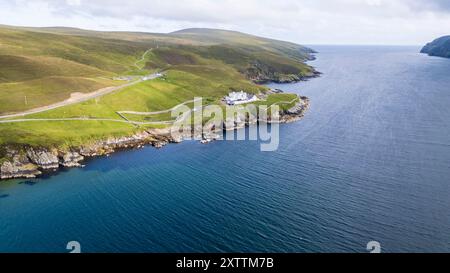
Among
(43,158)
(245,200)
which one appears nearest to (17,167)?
(43,158)

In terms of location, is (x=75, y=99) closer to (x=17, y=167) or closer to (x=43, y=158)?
(x=43, y=158)

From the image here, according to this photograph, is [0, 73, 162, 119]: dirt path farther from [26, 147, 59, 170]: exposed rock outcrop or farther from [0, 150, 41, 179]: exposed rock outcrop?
[0, 150, 41, 179]: exposed rock outcrop

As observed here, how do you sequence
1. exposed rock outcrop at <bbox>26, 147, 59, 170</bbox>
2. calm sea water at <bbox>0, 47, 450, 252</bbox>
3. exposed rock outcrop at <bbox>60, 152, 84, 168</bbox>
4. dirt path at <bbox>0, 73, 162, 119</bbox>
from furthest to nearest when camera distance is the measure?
dirt path at <bbox>0, 73, 162, 119</bbox>, exposed rock outcrop at <bbox>60, 152, 84, 168</bbox>, exposed rock outcrop at <bbox>26, 147, 59, 170</bbox>, calm sea water at <bbox>0, 47, 450, 252</bbox>

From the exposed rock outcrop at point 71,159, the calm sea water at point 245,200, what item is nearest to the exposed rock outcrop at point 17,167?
the calm sea water at point 245,200

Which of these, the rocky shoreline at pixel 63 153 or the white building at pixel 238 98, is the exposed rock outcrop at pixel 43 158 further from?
the white building at pixel 238 98

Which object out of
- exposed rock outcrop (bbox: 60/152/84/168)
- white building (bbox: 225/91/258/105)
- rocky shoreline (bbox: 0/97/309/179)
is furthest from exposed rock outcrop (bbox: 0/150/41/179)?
white building (bbox: 225/91/258/105)
